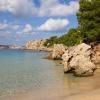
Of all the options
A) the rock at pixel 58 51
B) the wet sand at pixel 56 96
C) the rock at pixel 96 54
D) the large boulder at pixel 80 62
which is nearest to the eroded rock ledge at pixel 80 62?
the large boulder at pixel 80 62

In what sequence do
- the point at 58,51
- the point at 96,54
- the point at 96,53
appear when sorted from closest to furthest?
the point at 96,54 → the point at 96,53 → the point at 58,51

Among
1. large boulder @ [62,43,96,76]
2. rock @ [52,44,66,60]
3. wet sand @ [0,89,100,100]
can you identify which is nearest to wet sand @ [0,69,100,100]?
wet sand @ [0,89,100,100]

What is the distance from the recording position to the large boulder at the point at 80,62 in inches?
1341

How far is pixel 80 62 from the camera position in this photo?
114 ft

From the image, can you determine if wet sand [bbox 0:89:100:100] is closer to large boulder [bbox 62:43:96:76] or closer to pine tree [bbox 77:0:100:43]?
large boulder [bbox 62:43:96:76]

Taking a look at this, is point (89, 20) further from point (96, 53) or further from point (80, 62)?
point (80, 62)

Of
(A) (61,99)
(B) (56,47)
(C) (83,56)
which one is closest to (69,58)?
(C) (83,56)

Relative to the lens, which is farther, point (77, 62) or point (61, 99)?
point (77, 62)

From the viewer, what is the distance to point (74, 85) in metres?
27.8

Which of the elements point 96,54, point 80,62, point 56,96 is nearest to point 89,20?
point 96,54

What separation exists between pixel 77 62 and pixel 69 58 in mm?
2921

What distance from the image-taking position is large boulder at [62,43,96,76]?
34.1 m

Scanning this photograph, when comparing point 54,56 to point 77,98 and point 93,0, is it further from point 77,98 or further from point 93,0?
point 77,98

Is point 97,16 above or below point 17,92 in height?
above
